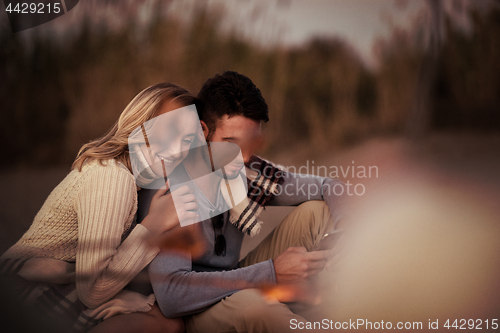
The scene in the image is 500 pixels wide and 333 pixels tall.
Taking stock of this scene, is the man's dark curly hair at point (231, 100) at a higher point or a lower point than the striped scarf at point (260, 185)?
higher

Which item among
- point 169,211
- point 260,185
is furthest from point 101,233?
point 260,185

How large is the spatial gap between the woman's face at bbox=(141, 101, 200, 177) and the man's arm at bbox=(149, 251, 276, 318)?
6.2 inches

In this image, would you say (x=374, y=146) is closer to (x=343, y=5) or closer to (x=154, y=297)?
(x=343, y=5)

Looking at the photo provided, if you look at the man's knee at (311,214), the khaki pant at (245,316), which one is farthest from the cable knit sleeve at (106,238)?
the man's knee at (311,214)

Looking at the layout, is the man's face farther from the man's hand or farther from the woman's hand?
the man's hand

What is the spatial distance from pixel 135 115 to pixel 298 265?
15.4 inches

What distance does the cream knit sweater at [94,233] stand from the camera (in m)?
0.55

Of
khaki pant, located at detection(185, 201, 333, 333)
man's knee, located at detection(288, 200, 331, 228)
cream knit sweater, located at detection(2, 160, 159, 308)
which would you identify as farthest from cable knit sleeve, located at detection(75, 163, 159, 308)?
man's knee, located at detection(288, 200, 331, 228)

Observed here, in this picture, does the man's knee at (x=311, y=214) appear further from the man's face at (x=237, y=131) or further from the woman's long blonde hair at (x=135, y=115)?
the woman's long blonde hair at (x=135, y=115)

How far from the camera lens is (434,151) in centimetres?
67

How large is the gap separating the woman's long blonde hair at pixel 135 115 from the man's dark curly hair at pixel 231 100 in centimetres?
5

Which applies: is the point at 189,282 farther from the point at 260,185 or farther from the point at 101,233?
the point at 260,185

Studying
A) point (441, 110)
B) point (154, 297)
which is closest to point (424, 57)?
point (441, 110)

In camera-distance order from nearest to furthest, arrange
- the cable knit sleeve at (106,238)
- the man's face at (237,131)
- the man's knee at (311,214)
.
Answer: the cable knit sleeve at (106,238)
the man's face at (237,131)
the man's knee at (311,214)
